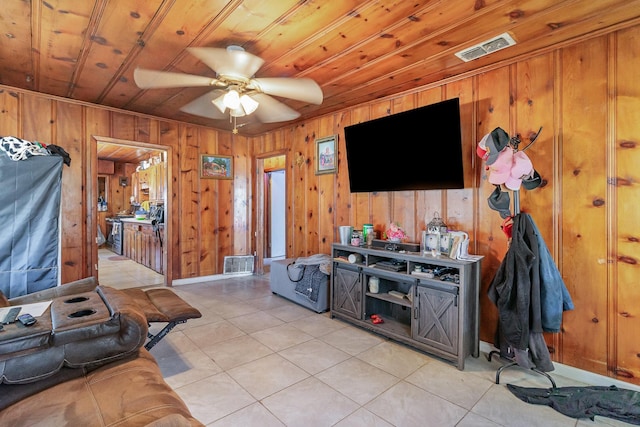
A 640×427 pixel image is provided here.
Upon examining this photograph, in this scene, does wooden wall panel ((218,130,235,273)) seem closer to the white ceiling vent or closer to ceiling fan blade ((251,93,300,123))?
ceiling fan blade ((251,93,300,123))

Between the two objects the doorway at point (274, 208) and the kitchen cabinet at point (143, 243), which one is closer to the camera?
the kitchen cabinet at point (143, 243)

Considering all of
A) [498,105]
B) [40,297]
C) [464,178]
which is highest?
[498,105]

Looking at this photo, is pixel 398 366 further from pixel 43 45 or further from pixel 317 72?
pixel 43 45

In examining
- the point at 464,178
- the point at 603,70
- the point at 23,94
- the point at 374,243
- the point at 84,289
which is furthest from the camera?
the point at 23,94

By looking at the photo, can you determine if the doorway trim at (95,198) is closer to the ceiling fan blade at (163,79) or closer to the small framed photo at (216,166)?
the small framed photo at (216,166)

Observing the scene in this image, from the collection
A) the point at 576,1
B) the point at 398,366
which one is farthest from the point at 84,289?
the point at 576,1

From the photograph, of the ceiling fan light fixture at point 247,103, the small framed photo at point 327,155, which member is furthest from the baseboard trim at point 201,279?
the ceiling fan light fixture at point 247,103

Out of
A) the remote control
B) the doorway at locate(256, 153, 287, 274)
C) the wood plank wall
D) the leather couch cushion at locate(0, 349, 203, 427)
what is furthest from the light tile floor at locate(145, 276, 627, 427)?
the doorway at locate(256, 153, 287, 274)

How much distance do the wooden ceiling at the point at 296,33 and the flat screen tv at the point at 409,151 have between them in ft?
1.44

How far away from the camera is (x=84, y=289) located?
6.68ft

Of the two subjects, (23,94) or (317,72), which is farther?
(23,94)

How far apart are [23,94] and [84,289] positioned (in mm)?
2964

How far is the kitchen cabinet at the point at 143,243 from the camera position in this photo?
5.53 m

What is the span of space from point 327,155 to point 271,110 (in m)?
1.42
